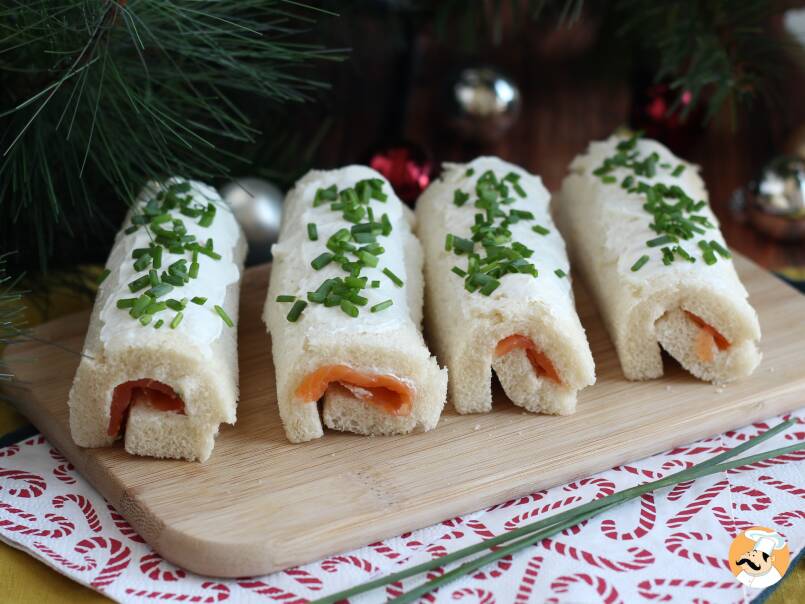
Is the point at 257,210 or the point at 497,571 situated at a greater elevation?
the point at 257,210

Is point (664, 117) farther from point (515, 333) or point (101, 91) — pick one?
point (101, 91)

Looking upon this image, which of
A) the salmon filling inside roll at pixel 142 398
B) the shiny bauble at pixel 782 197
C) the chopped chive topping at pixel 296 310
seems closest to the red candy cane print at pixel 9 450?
the salmon filling inside roll at pixel 142 398

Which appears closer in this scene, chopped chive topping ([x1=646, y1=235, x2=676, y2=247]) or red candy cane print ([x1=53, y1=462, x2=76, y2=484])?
red candy cane print ([x1=53, y1=462, x2=76, y2=484])

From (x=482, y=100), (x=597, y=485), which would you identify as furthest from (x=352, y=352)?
(x=482, y=100)

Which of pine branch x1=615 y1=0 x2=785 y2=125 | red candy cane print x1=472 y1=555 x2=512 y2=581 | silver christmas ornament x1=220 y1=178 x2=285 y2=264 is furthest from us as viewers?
pine branch x1=615 y1=0 x2=785 y2=125

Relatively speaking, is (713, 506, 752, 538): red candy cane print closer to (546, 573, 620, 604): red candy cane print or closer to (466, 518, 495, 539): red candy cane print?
(546, 573, 620, 604): red candy cane print

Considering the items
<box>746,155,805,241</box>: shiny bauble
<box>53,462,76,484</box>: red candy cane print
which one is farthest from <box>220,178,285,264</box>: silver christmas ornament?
<box>746,155,805,241</box>: shiny bauble

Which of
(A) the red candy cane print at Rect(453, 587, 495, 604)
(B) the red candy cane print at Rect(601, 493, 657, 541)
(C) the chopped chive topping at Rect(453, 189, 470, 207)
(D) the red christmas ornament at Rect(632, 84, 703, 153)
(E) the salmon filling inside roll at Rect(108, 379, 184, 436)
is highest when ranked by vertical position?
(D) the red christmas ornament at Rect(632, 84, 703, 153)
